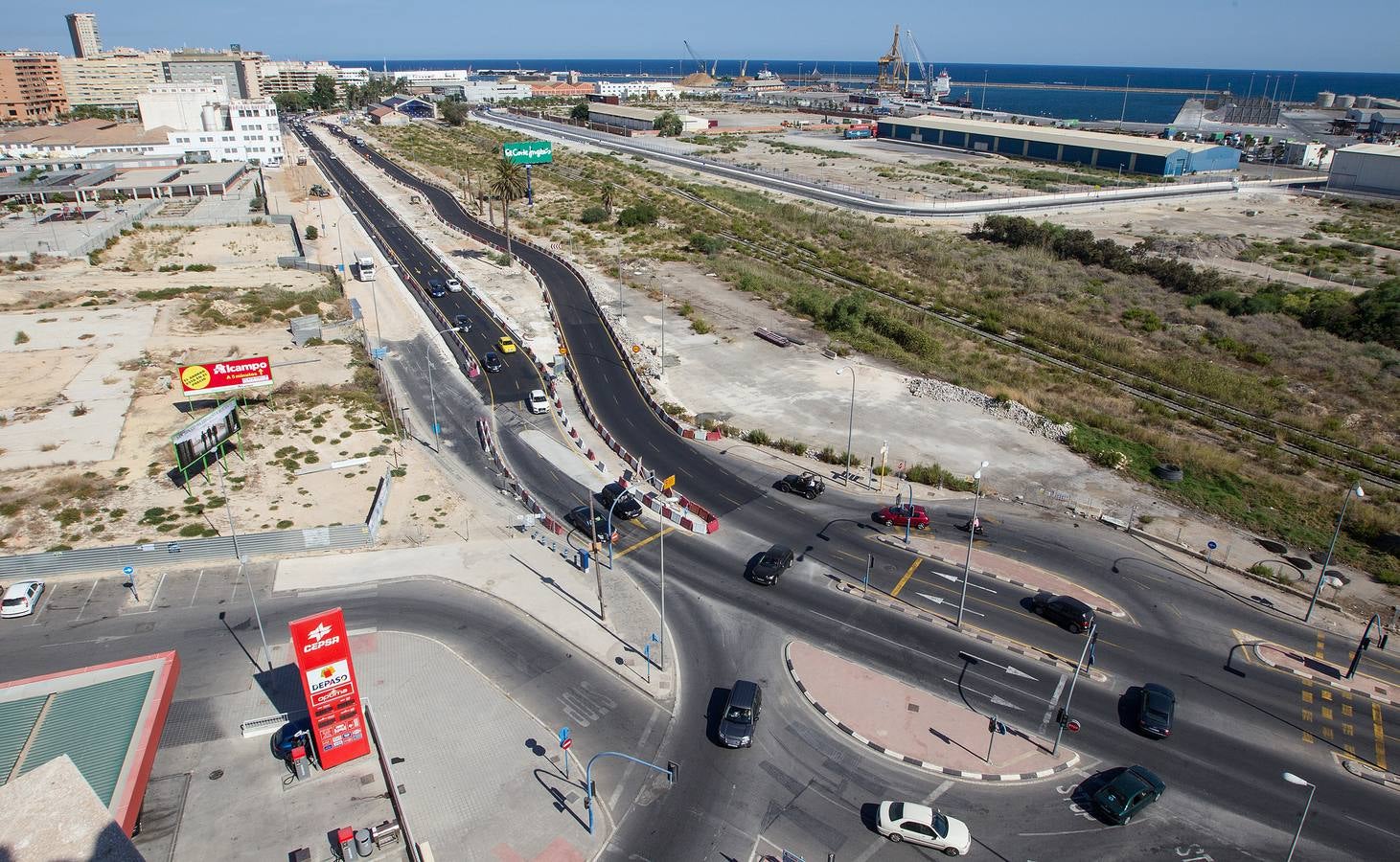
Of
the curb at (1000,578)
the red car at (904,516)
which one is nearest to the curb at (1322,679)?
the curb at (1000,578)

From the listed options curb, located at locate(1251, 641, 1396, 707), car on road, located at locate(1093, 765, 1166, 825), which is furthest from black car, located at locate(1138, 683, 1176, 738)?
curb, located at locate(1251, 641, 1396, 707)

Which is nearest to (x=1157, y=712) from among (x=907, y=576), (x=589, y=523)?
(x=907, y=576)

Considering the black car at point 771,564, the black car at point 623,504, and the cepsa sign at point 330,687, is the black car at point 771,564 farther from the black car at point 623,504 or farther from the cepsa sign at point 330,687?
the cepsa sign at point 330,687

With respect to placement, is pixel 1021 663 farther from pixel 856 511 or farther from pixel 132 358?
pixel 132 358

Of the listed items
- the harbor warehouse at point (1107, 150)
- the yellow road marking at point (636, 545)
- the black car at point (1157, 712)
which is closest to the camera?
the black car at point (1157, 712)

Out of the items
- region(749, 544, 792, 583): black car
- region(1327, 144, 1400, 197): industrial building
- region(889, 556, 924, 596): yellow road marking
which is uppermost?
region(1327, 144, 1400, 197): industrial building

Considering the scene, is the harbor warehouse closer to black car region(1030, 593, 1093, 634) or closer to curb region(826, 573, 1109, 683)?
black car region(1030, 593, 1093, 634)
